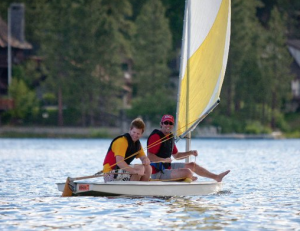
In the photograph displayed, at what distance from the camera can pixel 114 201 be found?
21000 millimetres

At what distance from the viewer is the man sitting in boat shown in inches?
793

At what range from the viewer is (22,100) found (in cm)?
7519

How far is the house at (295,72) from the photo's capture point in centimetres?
9129

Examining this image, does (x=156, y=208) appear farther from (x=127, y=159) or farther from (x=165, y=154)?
(x=165, y=154)

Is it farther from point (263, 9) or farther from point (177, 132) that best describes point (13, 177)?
point (263, 9)

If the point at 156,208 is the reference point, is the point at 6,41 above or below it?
above

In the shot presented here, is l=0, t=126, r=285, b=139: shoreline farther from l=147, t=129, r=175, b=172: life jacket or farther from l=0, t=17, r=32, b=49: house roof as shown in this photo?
l=147, t=129, r=175, b=172: life jacket

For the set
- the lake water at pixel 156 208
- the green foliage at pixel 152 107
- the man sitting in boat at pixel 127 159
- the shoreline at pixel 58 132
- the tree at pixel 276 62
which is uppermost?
the tree at pixel 276 62

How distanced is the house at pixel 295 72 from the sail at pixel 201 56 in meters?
67.7

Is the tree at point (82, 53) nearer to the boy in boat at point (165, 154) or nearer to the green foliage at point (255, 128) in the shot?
the green foliage at point (255, 128)

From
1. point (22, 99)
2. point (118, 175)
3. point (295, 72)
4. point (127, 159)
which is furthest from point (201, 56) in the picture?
point (295, 72)

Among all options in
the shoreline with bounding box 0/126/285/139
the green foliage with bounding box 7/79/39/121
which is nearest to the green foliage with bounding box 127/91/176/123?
the shoreline with bounding box 0/126/285/139

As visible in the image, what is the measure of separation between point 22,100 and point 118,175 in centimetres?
5535

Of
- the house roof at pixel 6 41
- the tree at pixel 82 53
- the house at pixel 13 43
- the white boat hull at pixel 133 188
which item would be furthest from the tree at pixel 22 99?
the white boat hull at pixel 133 188
